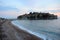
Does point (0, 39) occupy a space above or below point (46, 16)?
above

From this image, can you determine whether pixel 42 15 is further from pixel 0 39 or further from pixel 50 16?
pixel 0 39

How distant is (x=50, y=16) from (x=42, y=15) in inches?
435

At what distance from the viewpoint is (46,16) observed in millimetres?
192625

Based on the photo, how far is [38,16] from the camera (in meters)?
198

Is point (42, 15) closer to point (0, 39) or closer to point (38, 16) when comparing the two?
point (38, 16)

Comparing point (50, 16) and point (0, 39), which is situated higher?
point (0, 39)

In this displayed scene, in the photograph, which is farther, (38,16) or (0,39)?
(38,16)

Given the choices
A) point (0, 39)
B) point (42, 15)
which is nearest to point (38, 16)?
point (42, 15)

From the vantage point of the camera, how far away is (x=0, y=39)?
52.6ft

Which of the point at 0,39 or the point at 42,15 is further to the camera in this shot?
the point at 42,15

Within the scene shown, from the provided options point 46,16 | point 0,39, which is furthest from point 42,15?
point 0,39

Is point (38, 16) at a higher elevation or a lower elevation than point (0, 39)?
lower

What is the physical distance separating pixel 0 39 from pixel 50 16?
574 feet

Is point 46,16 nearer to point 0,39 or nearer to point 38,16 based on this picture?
point 38,16
